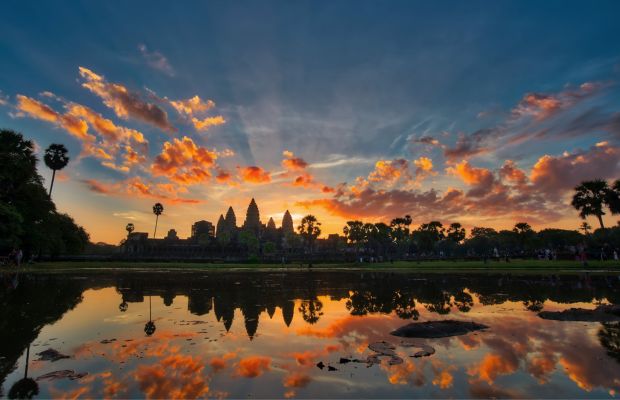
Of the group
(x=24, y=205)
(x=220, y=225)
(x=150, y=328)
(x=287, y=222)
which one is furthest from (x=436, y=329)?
(x=287, y=222)

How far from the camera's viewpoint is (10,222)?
137ft

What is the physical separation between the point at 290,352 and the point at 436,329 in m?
5.43

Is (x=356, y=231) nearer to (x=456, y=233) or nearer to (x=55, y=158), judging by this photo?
(x=456, y=233)

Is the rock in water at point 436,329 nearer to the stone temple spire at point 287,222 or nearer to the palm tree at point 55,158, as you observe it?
the palm tree at point 55,158

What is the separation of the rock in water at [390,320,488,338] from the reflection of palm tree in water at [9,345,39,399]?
32.4ft

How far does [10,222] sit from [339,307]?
4393 cm

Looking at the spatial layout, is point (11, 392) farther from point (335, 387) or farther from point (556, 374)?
point (556, 374)

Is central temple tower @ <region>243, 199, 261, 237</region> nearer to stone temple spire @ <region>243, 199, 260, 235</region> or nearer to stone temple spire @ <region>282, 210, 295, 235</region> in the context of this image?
stone temple spire @ <region>243, 199, 260, 235</region>

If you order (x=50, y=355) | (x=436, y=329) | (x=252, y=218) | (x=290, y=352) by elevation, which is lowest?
(x=290, y=352)

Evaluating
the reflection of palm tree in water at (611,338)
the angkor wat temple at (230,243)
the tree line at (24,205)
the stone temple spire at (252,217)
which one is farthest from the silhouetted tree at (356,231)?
the reflection of palm tree in water at (611,338)

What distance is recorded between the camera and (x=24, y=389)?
23.2 feet

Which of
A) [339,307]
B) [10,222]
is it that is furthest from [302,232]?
[339,307]

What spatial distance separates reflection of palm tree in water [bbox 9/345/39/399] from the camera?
679 cm

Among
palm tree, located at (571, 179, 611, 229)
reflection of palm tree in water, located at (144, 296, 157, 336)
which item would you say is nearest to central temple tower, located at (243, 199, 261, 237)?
palm tree, located at (571, 179, 611, 229)
